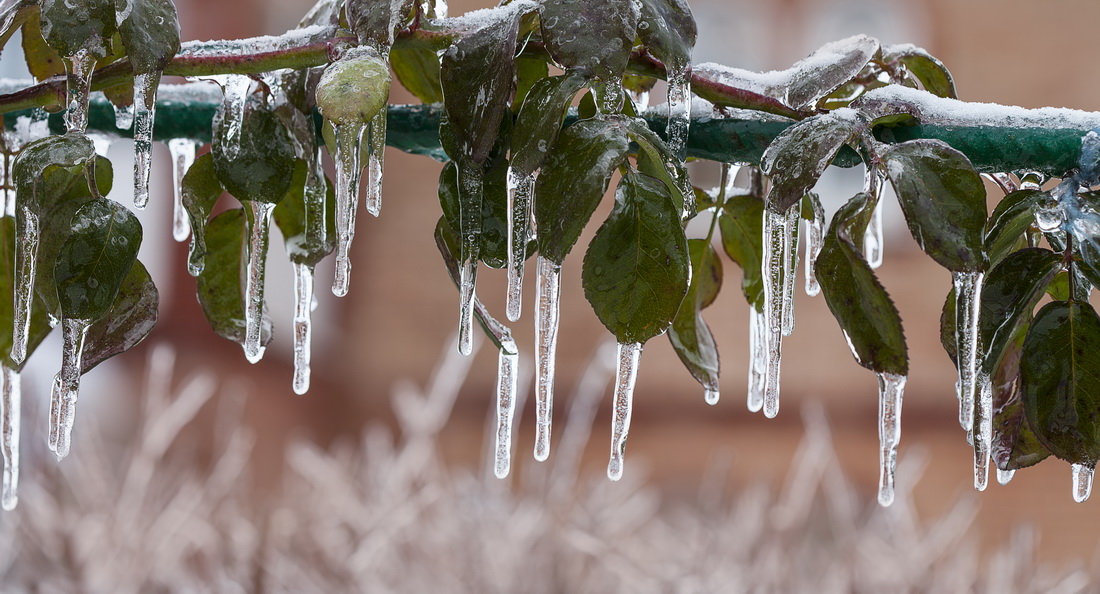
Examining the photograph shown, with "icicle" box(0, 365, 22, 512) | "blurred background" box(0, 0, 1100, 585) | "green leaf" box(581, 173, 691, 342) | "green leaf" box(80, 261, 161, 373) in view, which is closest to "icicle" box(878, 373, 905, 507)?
"green leaf" box(581, 173, 691, 342)

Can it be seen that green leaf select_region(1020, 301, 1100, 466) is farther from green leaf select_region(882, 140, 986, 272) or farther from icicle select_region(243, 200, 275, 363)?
icicle select_region(243, 200, 275, 363)

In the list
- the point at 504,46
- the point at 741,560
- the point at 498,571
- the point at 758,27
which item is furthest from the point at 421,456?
the point at 758,27

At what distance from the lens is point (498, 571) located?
5.69 ft

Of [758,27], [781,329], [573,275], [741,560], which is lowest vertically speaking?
[573,275]

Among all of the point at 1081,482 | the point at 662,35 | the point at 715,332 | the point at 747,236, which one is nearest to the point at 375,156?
the point at 662,35

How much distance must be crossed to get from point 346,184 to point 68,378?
16 centimetres

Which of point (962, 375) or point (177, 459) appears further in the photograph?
point (177, 459)

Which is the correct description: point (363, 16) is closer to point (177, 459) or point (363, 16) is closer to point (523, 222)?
point (523, 222)

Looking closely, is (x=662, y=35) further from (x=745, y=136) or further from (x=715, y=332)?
(x=715, y=332)

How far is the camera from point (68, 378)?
44cm

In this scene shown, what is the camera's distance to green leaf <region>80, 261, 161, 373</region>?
0.46 metres

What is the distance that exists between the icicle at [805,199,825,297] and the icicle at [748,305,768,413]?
0.12 feet

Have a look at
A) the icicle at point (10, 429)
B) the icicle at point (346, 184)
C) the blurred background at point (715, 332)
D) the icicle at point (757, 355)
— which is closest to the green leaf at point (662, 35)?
the icicle at point (346, 184)

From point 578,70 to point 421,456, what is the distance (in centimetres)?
170
